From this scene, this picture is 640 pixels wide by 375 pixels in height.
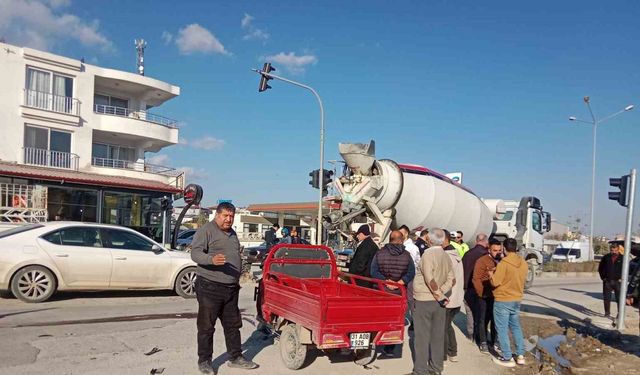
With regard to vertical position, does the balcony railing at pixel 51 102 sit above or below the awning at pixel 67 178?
above

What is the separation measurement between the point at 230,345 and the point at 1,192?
17025 mm

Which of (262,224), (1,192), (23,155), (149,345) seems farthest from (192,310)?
(262,224)

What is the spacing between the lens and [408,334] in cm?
938

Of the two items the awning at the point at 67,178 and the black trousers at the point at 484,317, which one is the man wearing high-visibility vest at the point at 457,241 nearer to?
the black trousers at the point at 484,317

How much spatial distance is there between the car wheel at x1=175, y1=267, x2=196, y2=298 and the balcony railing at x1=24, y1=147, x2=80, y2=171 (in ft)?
57.0

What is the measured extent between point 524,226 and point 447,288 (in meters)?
14.4

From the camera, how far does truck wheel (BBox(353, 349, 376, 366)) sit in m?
6.95

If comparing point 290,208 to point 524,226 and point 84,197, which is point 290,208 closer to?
point 84,197

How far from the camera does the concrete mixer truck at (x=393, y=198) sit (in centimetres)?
1309

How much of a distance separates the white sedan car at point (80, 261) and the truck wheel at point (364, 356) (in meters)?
5.73

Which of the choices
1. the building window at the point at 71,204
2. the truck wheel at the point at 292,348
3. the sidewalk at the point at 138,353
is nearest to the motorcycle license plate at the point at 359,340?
the sidewalk at the point at 138,353

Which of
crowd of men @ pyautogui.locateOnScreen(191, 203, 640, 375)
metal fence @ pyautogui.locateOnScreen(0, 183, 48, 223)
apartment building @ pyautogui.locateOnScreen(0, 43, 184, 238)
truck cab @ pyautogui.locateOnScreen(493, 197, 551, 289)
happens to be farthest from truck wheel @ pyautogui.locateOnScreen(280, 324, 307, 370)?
apartment building @ pyautogui.locateOnScreen(0, 43, 184, 238)

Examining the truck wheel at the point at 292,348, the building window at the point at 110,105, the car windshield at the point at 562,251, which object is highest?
the building window at the point at 110,105

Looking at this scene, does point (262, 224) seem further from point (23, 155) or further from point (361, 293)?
point (361, 293)
